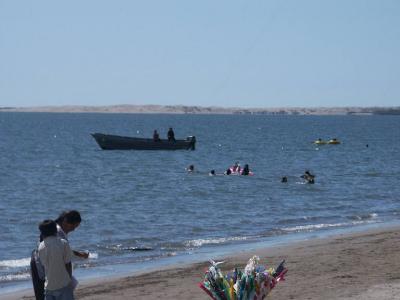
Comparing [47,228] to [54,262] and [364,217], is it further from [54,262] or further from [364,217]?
[364,217]

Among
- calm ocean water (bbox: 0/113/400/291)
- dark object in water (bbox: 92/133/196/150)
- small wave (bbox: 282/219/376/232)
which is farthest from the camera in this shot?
dark object in water (bbox: 92/133/196/150)

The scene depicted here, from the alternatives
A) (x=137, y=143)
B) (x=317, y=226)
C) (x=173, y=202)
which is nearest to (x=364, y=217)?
(x=317, y=226)

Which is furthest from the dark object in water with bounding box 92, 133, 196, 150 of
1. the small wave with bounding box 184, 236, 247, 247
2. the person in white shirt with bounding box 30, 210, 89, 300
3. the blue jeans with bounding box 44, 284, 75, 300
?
the blue jeans with bounding box 44, 284, 75, 300

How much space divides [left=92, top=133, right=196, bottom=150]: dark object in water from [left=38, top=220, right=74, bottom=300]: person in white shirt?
56.2 metres

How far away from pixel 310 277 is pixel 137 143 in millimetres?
52359

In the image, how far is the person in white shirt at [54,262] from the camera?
27.9ft

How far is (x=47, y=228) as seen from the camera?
8.45 m

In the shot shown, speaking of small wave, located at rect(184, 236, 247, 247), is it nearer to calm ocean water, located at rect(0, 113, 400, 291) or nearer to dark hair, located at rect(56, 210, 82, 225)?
calm ocean water, located at rect(0, 113, 400, 291)

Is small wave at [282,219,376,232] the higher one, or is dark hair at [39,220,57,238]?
dark hair at [39,220,57,238]

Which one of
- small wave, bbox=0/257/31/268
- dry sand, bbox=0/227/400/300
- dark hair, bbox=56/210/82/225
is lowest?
small wave, bbox=0/257/31/268

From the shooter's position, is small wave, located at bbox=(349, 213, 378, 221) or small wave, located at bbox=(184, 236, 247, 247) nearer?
small wave, located at bbox=(184, 236, 247, 247)

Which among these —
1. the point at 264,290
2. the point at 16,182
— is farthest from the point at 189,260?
the point at 16,182

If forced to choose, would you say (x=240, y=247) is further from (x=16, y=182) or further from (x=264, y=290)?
(x=16, y=182)

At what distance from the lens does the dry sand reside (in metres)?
12.0
